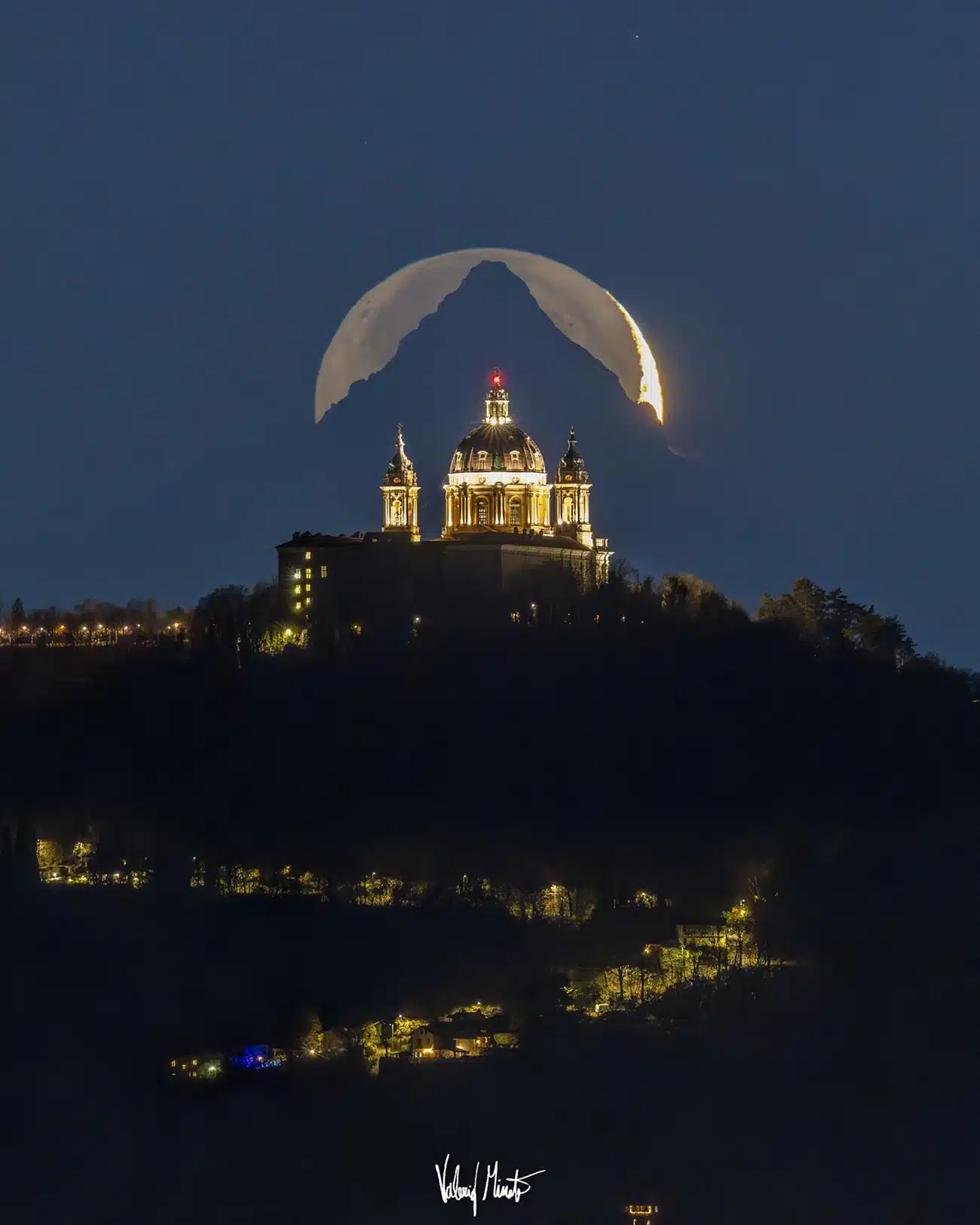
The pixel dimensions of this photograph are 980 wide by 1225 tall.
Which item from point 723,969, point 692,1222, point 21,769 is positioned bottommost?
point 692,1222

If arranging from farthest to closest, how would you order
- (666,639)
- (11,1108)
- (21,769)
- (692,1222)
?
(666,639), (21,769), (11,1108), (692,1222)

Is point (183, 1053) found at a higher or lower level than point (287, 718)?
lower

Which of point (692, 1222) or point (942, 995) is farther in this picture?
point (942, 995)

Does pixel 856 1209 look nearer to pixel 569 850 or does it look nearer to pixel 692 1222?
pixel 692 1222

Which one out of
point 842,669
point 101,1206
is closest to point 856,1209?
point 101,1206
